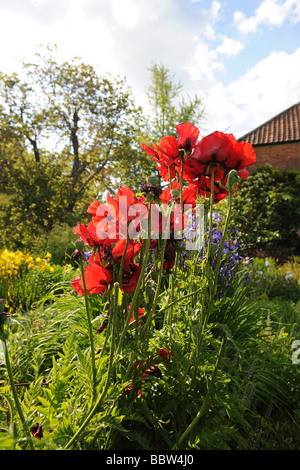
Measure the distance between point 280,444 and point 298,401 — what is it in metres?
0.42

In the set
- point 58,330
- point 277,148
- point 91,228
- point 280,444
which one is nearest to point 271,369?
point 280,444

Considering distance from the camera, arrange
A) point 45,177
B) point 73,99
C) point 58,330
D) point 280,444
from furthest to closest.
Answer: point 73,99, point 45,177, point 58,330, point 280,444

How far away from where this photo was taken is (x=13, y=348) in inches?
76.4

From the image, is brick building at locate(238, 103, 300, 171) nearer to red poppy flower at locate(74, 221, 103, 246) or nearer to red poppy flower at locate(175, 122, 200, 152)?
red poppy flower at locate(175, 122, 200, 152)

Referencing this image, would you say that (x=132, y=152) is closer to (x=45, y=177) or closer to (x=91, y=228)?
(x=45, y=177)

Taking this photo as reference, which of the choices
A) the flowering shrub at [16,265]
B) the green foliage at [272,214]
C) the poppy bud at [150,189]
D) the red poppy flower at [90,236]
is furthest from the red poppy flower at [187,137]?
the green foliage at [272,214]

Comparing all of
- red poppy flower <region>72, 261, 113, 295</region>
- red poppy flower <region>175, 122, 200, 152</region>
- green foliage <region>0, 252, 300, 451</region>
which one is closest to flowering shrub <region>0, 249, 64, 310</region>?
green foliage <region>0, 252, 300, 451</region>

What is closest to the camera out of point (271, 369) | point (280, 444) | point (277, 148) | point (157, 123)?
point (280, 444)

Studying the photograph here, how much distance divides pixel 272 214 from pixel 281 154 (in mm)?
7583

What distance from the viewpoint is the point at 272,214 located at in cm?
842

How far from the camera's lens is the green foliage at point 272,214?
326 inches

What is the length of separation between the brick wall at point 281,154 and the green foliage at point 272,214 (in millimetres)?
6022

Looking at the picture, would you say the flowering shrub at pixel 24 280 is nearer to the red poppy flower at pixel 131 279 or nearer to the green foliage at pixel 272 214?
the red poppy flower at pixel 131 279

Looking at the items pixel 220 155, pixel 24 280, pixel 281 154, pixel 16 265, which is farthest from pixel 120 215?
pixel 281 154
